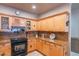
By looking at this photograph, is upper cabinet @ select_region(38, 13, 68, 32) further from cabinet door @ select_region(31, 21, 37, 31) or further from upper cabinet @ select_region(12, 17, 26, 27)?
upper cabinet @ select_region(12, 17, 26, 27)

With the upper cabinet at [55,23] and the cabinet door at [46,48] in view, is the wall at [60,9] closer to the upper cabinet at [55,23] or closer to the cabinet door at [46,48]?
the upper cabinet at [55,23]

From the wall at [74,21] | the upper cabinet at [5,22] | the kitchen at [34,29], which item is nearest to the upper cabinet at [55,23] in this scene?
the kitchen at [34,29]

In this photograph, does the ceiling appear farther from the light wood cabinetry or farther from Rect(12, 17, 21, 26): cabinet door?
the light wood cabinetry

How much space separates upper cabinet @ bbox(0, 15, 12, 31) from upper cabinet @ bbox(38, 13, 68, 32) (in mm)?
455

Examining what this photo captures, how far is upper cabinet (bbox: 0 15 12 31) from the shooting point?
129 centimetres

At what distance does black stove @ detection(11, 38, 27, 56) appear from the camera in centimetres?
138

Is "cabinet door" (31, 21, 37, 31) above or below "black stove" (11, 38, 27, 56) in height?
above

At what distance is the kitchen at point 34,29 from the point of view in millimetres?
1319

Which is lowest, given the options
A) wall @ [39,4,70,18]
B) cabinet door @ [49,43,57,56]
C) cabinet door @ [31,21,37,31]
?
cabinet door @ [49,43,57,56]

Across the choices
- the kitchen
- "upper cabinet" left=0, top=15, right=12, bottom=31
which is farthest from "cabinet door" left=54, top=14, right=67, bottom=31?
"upper cabinet" left=0, top=15, right=12, bottom=31

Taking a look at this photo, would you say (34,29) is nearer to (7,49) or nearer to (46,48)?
(46,48)

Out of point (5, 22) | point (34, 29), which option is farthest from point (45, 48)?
point (5, 22)

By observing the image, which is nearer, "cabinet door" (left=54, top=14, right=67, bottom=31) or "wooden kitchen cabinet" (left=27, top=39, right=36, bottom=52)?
"cabinet door" (left=54, top=14, right=67, bottom=31)

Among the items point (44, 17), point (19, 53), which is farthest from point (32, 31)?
point (19, 53)
